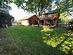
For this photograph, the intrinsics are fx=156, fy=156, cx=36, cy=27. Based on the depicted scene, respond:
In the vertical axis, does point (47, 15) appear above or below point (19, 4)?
below

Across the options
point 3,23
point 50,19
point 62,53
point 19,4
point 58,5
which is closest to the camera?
point 62,53

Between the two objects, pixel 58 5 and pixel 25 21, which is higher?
pixel 58 5

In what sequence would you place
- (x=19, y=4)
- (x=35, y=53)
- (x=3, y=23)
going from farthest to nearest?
(x=19, y=4), (x=3, y=23), (x=35, y=53)

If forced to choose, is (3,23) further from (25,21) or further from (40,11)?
(25,21)

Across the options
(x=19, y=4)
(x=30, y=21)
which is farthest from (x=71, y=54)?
(x=30, y=21)

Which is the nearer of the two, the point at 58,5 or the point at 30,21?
the point at 58,5

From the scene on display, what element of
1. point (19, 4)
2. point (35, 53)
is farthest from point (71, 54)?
point (19, 4)

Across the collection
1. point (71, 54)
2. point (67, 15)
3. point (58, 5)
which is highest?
point (58, 5)

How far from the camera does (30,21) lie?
50.9m

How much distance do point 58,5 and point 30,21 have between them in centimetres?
1751

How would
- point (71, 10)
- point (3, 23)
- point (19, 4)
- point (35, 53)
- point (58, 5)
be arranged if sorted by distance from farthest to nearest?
point (19, 4)
point (58, 5)
point (71, 10)
point (3, 23)
point (35, 53)

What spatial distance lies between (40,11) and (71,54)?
108 ft

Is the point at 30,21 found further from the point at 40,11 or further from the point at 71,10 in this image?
the point at 71,10

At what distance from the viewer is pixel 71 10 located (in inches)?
1218
